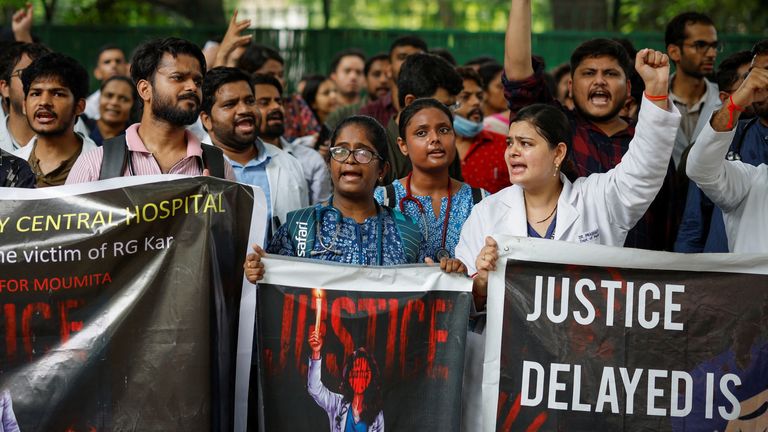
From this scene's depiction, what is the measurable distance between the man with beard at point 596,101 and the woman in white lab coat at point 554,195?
0.76 m

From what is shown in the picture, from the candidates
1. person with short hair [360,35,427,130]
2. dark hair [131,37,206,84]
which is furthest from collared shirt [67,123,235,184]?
person with short hair [360,35,427,130]

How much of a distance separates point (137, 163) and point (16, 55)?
2.28m

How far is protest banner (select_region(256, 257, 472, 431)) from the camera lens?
4586 mm

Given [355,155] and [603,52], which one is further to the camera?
[603,52]

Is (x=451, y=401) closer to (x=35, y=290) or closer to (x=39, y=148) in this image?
(x=35, y=290)

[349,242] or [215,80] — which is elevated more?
[215,80]

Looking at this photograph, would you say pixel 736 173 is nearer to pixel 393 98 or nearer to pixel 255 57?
pixel 393 98

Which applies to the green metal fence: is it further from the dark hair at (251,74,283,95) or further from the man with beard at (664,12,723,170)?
the dark hair at (251,74,283,95)

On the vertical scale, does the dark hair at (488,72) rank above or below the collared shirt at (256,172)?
above

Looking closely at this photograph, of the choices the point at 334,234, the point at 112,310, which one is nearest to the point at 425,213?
the point at 334,234

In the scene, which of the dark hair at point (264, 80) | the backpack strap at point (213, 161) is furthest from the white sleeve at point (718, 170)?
the dark hair at point (264, 80)

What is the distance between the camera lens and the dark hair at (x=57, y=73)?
19.2 ft

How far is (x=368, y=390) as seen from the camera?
4.59m

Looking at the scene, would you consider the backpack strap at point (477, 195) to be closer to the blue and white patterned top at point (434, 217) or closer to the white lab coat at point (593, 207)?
the blue and white patterned top at point (434, 217)
